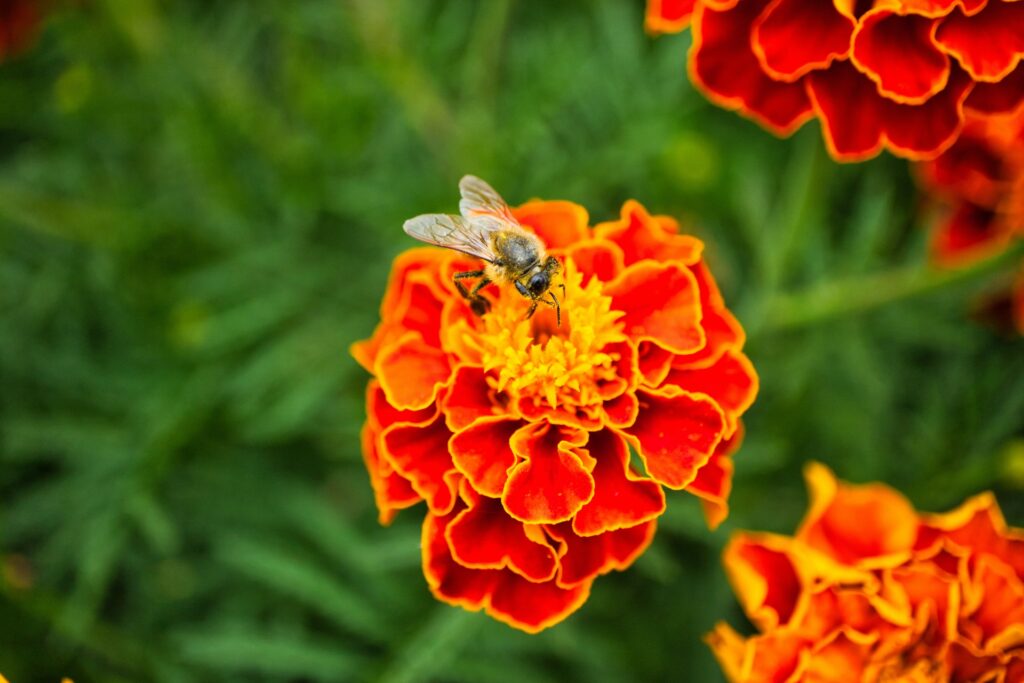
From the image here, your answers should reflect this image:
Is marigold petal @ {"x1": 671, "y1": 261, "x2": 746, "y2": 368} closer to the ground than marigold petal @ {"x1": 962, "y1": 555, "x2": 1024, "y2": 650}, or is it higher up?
higher up

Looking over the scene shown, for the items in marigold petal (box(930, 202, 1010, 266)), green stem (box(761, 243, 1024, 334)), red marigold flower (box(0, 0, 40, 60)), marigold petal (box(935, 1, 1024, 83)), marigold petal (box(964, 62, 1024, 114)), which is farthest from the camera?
red marigold flower (box(0, 0, 40, 60))

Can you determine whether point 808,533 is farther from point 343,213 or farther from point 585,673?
point 343,213

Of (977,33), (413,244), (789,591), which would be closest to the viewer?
(977,33)

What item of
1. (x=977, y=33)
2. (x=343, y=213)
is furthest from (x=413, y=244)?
(x=977, y=33)

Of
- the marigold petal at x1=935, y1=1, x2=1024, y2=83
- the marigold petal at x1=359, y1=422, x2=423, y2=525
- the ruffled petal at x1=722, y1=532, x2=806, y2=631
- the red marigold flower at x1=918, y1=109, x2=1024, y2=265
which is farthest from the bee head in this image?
the red marigold flower at x1=918, y1=109, x2=1024, y2=265

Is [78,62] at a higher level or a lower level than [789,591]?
A: higher

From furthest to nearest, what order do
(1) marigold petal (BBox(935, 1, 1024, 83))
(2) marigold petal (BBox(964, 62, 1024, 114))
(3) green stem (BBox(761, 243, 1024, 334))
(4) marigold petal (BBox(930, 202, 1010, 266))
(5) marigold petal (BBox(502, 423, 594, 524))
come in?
(4) marigold petal (BBox(930, 202, 1010, 266)) → (3) green stem (BBox(761, 243, 1024, 334)) → (2) marigold petal (BBox(964, 62, 1024, 114)) → (1) marigold petal (BBox(935, 1, 1024, 83)) → (5) marigold petal (BBox(502, 423, 594, 524))

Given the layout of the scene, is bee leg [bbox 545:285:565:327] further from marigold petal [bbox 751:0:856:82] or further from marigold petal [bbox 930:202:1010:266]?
marigold petal [bbox 930:202:1010:266]
